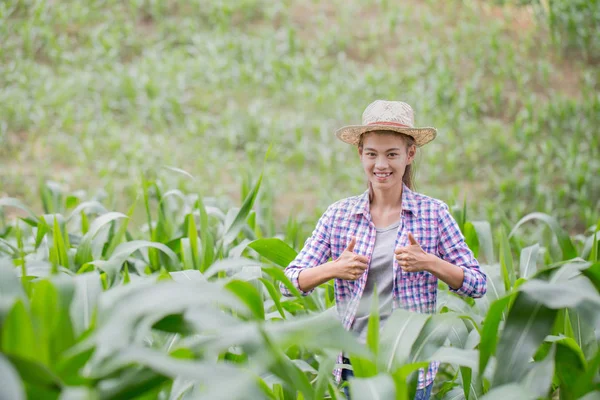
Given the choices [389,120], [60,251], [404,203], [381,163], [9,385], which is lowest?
[60,251]

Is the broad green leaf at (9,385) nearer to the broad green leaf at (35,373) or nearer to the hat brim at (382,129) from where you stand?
the broad green leaf at (35,373)

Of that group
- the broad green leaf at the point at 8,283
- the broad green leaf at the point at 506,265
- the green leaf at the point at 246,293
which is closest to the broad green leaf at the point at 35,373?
the broad green leaf at the point at 8,283

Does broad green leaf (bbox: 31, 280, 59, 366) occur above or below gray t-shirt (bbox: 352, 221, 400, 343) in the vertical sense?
above

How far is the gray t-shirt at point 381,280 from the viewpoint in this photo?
5.99ft

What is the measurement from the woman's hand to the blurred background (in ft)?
11.6

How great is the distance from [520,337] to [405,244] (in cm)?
50

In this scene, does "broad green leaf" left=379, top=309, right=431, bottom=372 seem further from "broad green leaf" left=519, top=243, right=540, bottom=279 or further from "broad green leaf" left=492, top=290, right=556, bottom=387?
Answer: "broad green leaf" left=519, top=243, right=540, bottom=279

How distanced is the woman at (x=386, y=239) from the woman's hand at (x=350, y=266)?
1.3 inches

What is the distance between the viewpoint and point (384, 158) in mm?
1844

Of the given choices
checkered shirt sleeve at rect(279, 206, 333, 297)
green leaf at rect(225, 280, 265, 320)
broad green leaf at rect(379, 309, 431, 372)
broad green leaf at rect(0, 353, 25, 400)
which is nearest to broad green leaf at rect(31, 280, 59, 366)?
broad green leaf at rect(0, 353, 25, 400)

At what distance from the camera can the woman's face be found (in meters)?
1.84

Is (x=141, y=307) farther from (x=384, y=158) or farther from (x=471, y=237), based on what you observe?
(x=471, y=237)

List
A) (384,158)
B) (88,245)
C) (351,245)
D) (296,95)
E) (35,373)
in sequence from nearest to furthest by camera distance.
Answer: (35,373), (351,245), (384,158), (88,245), (296,95)

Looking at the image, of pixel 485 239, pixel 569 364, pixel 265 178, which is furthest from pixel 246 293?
pixel 265 178
